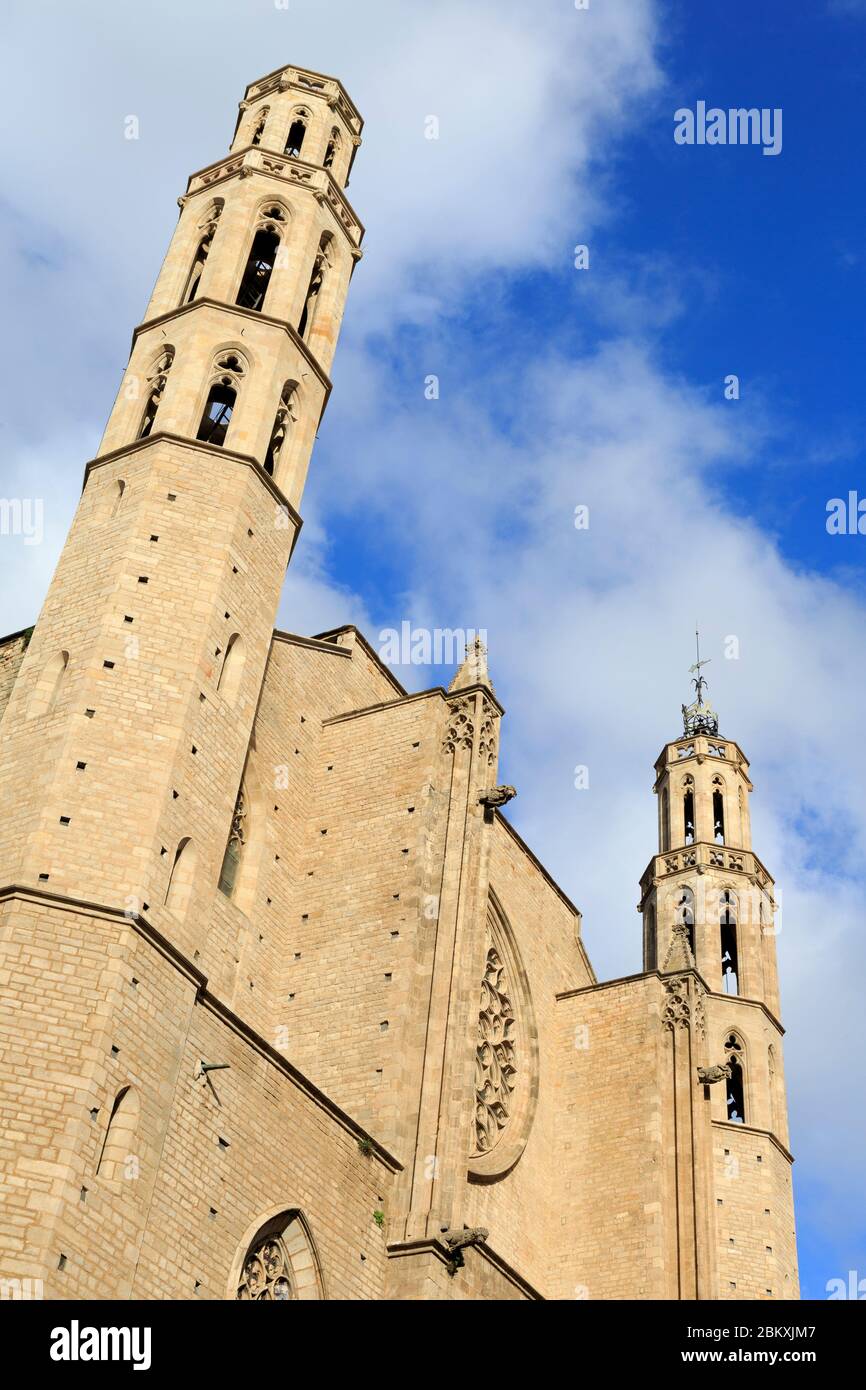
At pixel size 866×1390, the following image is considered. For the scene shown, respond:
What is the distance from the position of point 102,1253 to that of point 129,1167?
2.40 feet

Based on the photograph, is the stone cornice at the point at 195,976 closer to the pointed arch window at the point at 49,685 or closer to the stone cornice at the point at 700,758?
the pointed arch window at the point at 49,685

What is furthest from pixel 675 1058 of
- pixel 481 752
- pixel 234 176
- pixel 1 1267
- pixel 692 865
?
pixel 234 176

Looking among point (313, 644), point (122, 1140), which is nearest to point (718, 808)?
point (313, 644)

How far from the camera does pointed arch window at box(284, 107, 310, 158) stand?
23688 millimetres

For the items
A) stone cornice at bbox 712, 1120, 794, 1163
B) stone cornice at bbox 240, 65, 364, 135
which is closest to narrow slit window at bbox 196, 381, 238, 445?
stone cornice at bbox 240, 65, 364, 135

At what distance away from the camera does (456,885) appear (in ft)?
57.5

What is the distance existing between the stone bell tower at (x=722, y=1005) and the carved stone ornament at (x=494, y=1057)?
2.50 meters

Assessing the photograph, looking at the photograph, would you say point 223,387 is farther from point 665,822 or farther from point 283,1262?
point 665,822

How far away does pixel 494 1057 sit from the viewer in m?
20.9

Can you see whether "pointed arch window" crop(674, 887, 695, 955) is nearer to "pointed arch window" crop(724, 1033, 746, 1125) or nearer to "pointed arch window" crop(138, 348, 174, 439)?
"pointed arch window" crop(724, 1033, 746, 1125)

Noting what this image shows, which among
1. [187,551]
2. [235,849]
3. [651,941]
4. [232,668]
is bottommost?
[235,849]

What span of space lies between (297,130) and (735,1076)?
19.6 metres

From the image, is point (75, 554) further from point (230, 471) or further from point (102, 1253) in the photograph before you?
point (102, 1253)

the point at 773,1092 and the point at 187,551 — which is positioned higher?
the point at 773,1092
